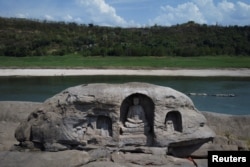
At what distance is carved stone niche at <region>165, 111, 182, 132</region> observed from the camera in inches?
412

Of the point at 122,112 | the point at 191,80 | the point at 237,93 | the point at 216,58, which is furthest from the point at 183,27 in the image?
the point at 122,112

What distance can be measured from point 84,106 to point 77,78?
29.0 m

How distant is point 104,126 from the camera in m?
10.5

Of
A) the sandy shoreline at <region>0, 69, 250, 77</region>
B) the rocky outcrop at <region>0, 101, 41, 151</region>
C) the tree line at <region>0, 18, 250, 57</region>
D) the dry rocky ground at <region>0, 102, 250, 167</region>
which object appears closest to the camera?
the dry rocky ground at <region>0, 102, 250, 167</region>

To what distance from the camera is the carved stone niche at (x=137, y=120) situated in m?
10.4

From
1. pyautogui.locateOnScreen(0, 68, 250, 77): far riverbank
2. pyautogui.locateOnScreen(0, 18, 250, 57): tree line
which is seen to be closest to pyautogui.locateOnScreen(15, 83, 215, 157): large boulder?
pyautogui.locateOnScreen(0, 68, 250, 77): far riverbank

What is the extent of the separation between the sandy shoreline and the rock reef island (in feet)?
99.1

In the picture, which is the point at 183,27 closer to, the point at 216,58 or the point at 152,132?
the point at 216,58

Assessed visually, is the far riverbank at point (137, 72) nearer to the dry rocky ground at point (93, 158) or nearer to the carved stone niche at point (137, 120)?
the dry rocky ground at point (93, 158)

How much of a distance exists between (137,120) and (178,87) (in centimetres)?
2187

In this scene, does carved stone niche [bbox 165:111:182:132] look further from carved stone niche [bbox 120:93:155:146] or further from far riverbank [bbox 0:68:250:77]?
far riverbank [bbox 0:68:250:77]

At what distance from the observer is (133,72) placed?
41875 millimetres

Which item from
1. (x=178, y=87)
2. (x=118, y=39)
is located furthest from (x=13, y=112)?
(x=118, y=39)

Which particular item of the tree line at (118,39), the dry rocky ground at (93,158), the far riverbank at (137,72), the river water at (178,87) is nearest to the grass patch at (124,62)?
the far riverbank at (137,72)
